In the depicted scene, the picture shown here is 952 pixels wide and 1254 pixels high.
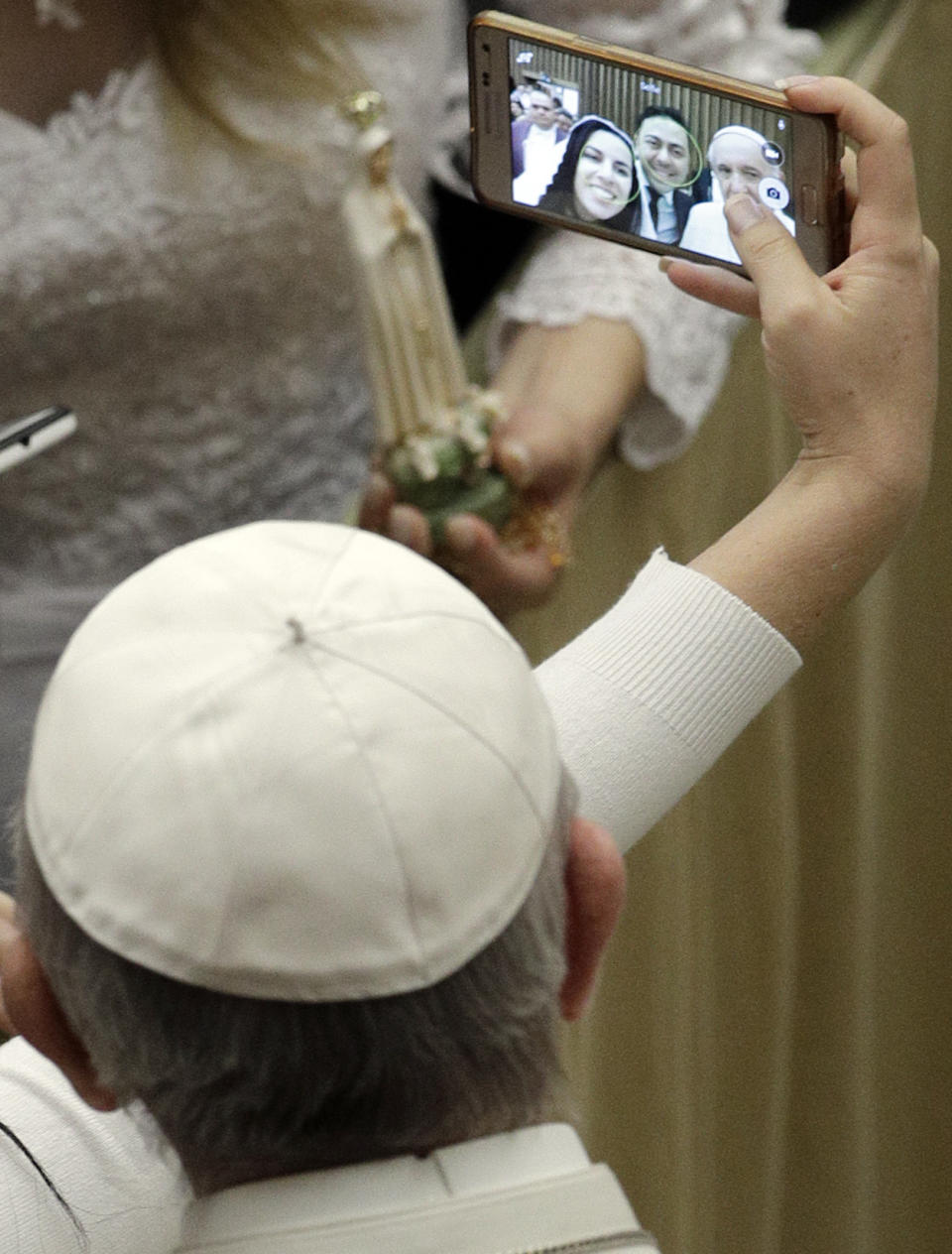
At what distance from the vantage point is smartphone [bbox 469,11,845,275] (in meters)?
0.61

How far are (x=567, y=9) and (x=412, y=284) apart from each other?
308mm

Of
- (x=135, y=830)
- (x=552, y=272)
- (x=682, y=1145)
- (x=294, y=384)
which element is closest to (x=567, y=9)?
(x=552, y=272)

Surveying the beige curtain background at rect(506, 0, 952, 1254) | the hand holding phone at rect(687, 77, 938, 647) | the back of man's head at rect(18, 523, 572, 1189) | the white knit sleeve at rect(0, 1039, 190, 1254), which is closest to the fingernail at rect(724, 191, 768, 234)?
the hand holding phone at rect(687, 77, 938, 647)

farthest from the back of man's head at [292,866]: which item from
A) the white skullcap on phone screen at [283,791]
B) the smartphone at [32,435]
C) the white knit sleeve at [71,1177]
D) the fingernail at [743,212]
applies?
the smartphone at [32,435]

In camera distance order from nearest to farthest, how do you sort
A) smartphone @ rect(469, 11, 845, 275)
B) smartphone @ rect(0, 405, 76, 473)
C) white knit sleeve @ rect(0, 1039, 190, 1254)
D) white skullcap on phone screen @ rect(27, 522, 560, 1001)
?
white skullcap on phone screen @ rect(27, 522, 560, 1001)
white knit sleeve @ rect(0, 1039, 190, 1254)
smartphone @ rect(469, 11, 845, 275)
smartphone @ rect(0, 405, 76, 473)

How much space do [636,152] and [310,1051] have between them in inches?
15.7

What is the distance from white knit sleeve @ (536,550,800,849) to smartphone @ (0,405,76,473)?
→ 0.32 meters

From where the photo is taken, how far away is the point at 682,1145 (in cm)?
109

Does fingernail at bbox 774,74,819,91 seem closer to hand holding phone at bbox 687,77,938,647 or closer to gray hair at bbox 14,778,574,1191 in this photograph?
hand holding phone at bbox 687,77,938,647

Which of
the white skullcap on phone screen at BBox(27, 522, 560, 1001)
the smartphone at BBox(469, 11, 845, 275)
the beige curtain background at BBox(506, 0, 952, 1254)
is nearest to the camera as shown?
the white skullcap on phone screen at BBox(27, 522, 560, 1001)

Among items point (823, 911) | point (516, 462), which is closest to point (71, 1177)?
point (516, 462)

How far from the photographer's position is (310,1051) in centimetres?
39

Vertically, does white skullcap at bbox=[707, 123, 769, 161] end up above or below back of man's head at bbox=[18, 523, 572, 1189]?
above

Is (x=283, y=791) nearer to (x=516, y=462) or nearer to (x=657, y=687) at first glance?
(x=657, y=687)
